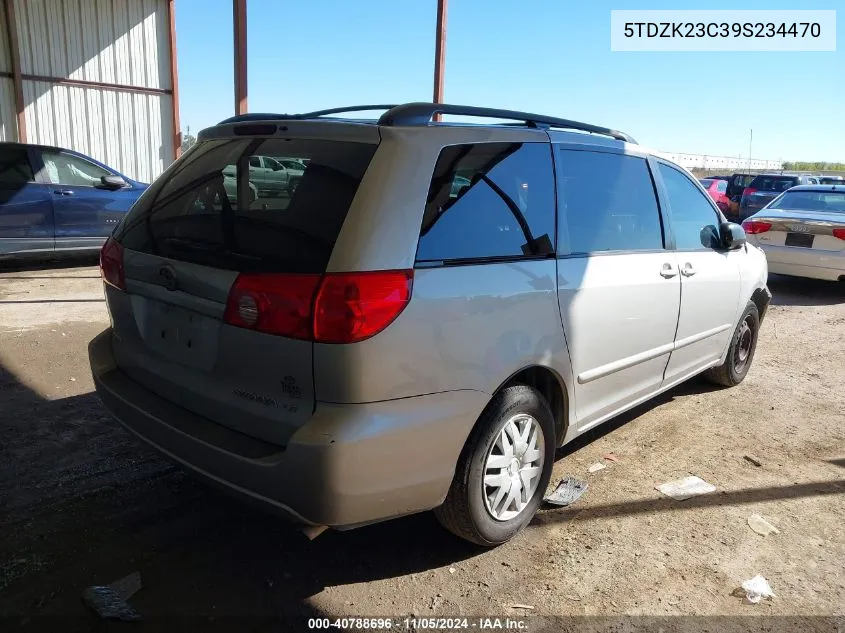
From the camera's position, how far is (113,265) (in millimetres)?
2982

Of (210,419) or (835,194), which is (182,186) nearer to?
(210,419)

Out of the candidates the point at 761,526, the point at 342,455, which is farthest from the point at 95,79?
the point at 761,526

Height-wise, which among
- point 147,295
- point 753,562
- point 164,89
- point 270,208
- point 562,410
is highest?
→ point 164,89

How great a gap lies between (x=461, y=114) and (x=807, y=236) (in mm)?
7870

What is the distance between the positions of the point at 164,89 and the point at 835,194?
12.9 m

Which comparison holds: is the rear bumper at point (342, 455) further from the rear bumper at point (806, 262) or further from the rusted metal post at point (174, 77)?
the rusted metal post at point (174, 77)

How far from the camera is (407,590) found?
2.64 meters

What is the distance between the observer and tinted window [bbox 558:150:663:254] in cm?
315

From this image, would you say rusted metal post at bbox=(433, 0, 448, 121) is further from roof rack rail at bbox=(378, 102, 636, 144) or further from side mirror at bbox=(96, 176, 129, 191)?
roof rack rail at bbox=(378, 102, 636, 144)

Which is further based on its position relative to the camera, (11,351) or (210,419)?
(11,351)

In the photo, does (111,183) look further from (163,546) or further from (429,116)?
(429,116)

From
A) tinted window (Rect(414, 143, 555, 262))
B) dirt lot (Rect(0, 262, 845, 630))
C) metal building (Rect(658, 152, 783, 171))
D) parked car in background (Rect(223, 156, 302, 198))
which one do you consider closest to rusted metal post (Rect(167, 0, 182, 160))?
dirt lot (Rect(0, 262, 845, 630))

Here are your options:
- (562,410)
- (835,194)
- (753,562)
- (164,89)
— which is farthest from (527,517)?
(164,89)

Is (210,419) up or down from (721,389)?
up
